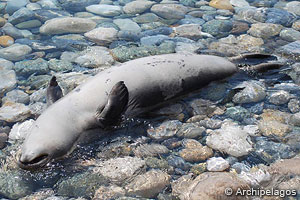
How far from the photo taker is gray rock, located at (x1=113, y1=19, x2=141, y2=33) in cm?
750

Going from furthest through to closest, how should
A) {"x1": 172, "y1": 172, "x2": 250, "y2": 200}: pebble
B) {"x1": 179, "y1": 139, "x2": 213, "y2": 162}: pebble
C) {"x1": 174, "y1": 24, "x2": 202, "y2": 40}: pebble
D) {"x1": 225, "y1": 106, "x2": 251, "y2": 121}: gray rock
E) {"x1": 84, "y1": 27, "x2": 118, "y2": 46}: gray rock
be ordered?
{"x1": 174, "y1": 24, "x2": 202, "y2": 40}: pebble → {"x1": 84, "y1": 27, "x2": 118, "y2": 46}: gray rock → {"x1": 225, "y1": 106, "x2": 251, "y2": 121}: gray rock → {"x1": 179, "y1": 139, "x2": 213, "y2": 162}: pebble → {"x1": 172, "y1": 172, "x2": 250, "y2": 200}: pebble

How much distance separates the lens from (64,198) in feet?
13.1

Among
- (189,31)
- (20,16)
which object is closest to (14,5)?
(20,16)

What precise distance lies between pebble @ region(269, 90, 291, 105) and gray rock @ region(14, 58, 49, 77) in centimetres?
328

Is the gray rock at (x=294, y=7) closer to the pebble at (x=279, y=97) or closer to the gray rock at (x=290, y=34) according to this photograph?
the gray rock at (x=290, y=34)

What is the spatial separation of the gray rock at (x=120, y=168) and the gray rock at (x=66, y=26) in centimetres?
372

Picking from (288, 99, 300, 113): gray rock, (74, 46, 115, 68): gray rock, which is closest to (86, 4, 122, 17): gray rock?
(74, 46, 115, 68): gray rock

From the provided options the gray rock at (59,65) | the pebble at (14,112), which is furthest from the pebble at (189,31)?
the pebble at (14,112)

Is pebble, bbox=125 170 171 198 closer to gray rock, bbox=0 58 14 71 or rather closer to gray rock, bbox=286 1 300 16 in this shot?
gray rock, bbox=0 58 14 71

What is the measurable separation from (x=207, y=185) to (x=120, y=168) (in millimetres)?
961

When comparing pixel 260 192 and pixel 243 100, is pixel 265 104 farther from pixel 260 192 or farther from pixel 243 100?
pixel 260 192

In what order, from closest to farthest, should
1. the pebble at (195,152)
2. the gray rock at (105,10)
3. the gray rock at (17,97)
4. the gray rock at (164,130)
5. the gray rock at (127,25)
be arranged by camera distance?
the pebble at (195,152), the gray rock at (164,130), the gray rock at (17,97), the gray rock at (127,25), the gray rock at (105,10)

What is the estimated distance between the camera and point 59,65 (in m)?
6.30

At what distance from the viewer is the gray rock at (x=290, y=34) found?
272 inches
